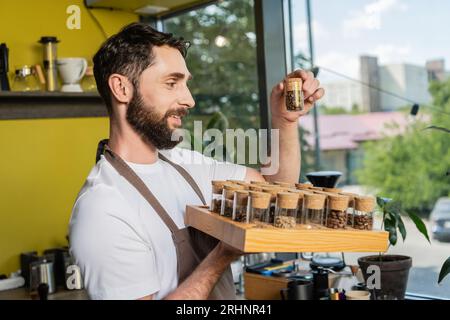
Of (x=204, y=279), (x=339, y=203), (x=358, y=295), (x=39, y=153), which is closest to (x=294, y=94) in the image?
(x=339, y=203)

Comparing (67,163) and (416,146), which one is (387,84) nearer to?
(416,146)

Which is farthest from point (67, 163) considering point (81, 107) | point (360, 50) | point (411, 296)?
point (411, 296)

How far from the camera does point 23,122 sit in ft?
10.5

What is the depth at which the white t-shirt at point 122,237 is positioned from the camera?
1498 mm

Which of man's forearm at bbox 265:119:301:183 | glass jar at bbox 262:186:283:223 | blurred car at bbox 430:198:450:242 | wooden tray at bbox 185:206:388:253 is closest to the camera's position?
wooden tray at bbox 185:206:388:253

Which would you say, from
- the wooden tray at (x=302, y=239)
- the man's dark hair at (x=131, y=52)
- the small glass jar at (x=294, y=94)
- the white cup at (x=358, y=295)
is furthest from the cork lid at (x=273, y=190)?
the white cup at (x=358, y=295)

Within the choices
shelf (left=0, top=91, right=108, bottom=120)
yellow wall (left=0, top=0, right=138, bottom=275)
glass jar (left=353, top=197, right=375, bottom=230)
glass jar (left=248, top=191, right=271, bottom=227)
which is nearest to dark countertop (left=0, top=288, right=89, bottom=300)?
yellow wall (left=0, top=0, right=138, bottom=275)

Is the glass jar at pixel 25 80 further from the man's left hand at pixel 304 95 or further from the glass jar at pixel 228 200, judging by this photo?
the glass jar at pixel 228 200

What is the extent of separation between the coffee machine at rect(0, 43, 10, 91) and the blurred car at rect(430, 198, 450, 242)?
2016mm

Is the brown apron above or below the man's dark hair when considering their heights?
below

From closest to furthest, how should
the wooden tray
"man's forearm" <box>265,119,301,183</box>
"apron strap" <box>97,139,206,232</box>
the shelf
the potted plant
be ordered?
1. the wooden tray
2. "apron strap" <box>97,139,206,232</box>
3. "man's forearm" <box>265,119,301,183</box>
4. the potted plant
5. the shelf

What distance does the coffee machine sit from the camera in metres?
3.01

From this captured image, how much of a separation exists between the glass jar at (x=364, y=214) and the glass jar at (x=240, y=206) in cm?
24

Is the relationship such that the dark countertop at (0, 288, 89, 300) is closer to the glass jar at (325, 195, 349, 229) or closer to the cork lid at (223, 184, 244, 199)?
the cork lid at (223, 184, 244, 199)
